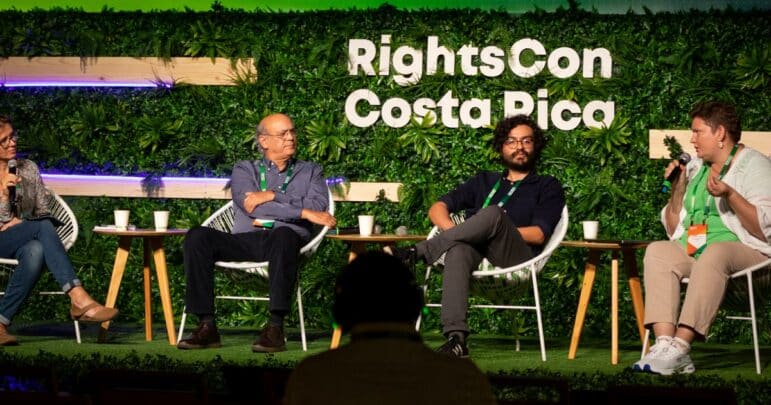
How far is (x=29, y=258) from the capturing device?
6.32m

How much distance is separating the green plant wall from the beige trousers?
1.68 m

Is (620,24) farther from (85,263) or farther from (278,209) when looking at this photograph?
(85,263)

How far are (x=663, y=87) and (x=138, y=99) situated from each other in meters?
3.33

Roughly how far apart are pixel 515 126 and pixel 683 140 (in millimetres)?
1275

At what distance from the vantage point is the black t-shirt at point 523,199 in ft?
20.1

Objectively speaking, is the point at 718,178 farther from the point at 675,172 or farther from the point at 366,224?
the point at 366,224

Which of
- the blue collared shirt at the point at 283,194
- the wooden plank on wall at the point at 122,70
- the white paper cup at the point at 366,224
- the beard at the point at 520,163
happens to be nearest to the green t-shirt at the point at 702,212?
the beard at the point at 520,163

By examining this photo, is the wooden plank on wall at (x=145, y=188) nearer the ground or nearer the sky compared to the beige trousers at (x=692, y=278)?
nearer the sky

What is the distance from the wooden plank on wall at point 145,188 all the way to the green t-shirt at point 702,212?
232cm

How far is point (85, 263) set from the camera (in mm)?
7789

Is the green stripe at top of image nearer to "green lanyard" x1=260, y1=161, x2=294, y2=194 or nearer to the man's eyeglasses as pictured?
the man's eyeglasses

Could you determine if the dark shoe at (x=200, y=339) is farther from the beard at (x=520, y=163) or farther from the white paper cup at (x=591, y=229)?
the white paper cup at (x=591, y=229)

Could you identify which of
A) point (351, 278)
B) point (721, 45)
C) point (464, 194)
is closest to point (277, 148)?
point (464, 194)

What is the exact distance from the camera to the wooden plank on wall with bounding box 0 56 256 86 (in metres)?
7.68
